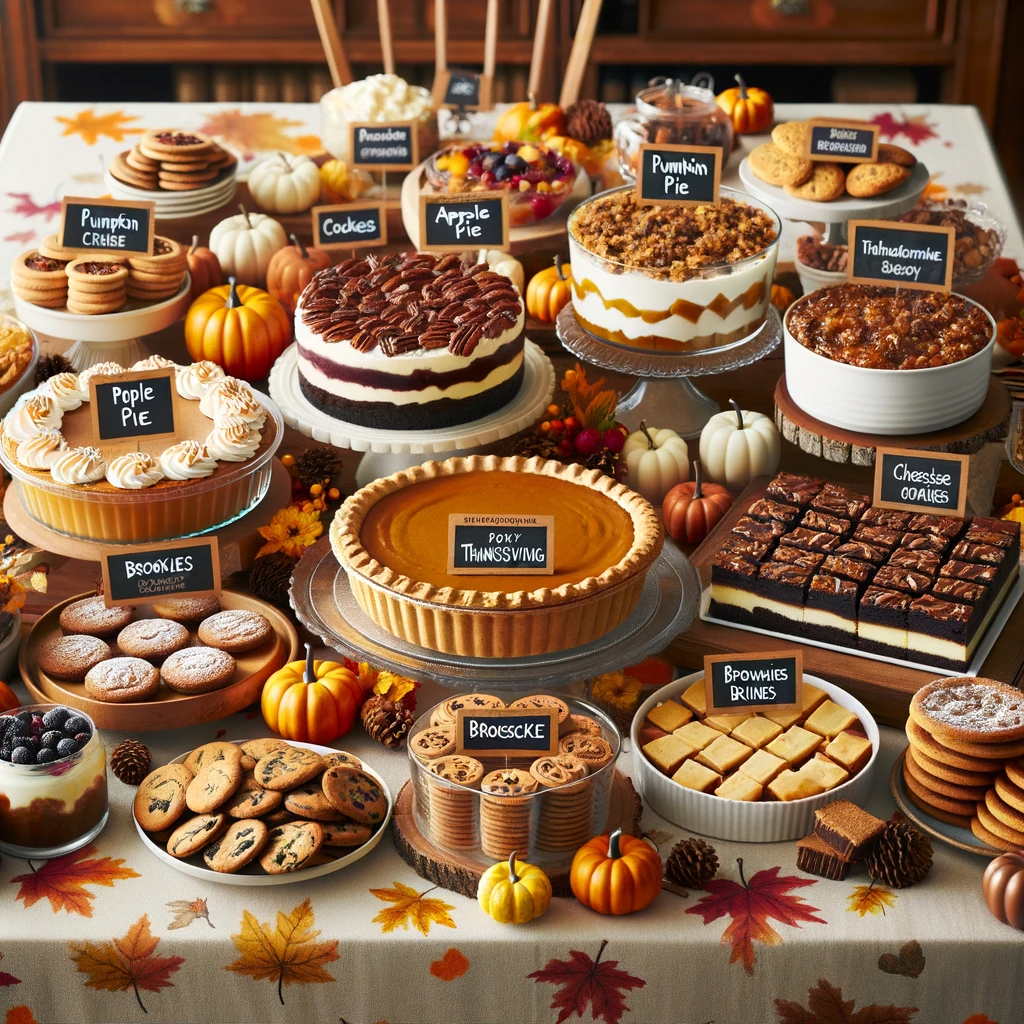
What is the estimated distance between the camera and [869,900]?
1835mm

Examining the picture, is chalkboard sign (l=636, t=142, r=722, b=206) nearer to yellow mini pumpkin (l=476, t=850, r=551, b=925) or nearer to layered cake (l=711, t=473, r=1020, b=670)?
layered cake (l=711, t=473, r=1020, b=670)

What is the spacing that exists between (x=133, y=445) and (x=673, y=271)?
3.35 feet

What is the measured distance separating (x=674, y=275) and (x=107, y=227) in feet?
3.82

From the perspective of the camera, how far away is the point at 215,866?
6.00 ft

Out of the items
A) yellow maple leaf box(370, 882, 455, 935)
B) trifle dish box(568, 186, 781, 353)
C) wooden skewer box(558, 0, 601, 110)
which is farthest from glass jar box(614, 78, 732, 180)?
yellow maple leaf box(370, 882, 455, 935)

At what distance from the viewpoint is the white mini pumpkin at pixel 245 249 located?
3.10 meters

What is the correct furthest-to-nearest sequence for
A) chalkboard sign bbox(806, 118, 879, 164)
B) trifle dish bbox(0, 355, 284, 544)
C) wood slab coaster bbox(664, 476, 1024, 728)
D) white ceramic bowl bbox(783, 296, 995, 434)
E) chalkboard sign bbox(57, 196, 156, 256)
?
chalkboard sign bbox(806, 118, 879, 164) < chalkboard sign bbox(57, 196, 156, 256) < white ceramic bowl bbox(783, 296, 995, 434) < trifle dish bbox(0, 355, 284, 544) < wood slab coaster bbox(664, 476, 1024, 728)

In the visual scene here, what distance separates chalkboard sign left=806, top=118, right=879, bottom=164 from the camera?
296cm

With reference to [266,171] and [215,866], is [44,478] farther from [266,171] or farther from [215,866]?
[266,171]

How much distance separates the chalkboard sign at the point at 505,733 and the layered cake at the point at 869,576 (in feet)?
1.65

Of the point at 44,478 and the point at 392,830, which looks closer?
the point at 392,830

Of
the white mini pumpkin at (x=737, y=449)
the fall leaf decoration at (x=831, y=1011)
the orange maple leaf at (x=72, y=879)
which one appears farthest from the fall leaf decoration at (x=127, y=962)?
the white mini pumpkin at (x=737, y=449)

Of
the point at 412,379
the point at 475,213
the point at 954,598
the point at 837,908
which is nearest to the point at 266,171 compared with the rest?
the point at 475,213

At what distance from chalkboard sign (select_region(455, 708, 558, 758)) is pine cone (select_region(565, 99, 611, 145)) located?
2.17m
